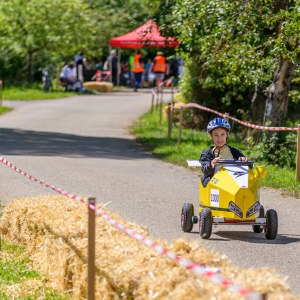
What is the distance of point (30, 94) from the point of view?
2962 centimetres

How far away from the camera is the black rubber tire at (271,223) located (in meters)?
6.27

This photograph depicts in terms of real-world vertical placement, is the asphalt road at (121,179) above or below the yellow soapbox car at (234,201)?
below

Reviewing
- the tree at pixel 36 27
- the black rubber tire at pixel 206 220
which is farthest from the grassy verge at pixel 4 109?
the black rubber tire at pixel 206 220

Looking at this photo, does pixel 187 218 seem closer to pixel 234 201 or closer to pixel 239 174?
pixel 234 201

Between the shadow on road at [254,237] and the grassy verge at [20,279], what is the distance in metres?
2.37

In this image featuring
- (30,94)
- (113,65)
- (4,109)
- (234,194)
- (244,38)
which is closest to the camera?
(234,194)

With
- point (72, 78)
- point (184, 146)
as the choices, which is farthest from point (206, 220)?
point (72, 78)

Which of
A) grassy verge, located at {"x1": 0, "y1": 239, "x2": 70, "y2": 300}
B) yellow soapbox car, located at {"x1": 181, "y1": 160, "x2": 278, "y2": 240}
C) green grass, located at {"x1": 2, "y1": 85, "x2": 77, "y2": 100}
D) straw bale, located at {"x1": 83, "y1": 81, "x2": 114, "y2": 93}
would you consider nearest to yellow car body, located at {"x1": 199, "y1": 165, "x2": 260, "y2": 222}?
yellow soapbox car, located at {"x1": 181, "y1": 160, "x2": 278, "y2": 240}

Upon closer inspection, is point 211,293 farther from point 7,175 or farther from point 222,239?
point 7,175

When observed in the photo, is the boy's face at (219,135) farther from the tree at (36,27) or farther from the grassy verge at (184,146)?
the tree at (36,27)

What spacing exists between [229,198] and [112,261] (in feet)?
8.29

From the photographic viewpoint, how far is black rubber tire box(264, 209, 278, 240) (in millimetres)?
6273

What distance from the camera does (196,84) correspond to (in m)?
18.3

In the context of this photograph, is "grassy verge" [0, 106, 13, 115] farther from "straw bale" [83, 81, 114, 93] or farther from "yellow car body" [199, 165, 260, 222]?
"yellow car body" [199, 165, 260, 222]
